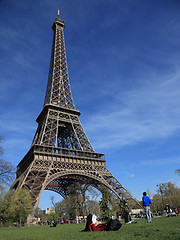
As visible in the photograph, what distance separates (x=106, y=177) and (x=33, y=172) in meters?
15.3

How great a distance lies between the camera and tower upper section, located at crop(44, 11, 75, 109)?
50.5 m

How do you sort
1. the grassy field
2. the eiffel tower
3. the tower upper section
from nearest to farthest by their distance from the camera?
the grassy field, the eiffel tower, the tower upper section

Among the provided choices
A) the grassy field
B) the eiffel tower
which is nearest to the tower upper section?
the eiffel tower

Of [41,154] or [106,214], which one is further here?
[41,154]

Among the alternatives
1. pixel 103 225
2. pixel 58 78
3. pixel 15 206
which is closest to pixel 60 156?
pixel 15 206

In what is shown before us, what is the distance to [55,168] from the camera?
35438 mm

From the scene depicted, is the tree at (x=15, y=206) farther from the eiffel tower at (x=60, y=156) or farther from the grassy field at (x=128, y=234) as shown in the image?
the grassy field at (x=128, y=234)

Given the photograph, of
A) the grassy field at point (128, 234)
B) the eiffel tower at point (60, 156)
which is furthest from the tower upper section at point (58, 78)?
the grassy field at point (128, 234)

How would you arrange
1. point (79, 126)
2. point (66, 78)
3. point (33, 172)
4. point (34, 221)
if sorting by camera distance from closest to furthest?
point (34, 221) < point (33, 172) < point (79, 126) < point (66, 78)

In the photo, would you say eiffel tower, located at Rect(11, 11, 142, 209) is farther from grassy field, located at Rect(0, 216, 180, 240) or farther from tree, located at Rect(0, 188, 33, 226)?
grassy field, located at Rect(0, 216, 180, 240)

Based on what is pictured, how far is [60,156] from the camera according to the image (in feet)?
125

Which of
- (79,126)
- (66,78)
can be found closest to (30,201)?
(79,126)

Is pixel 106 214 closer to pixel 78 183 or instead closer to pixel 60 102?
pixel 78 183

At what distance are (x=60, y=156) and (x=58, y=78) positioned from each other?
2542cm
